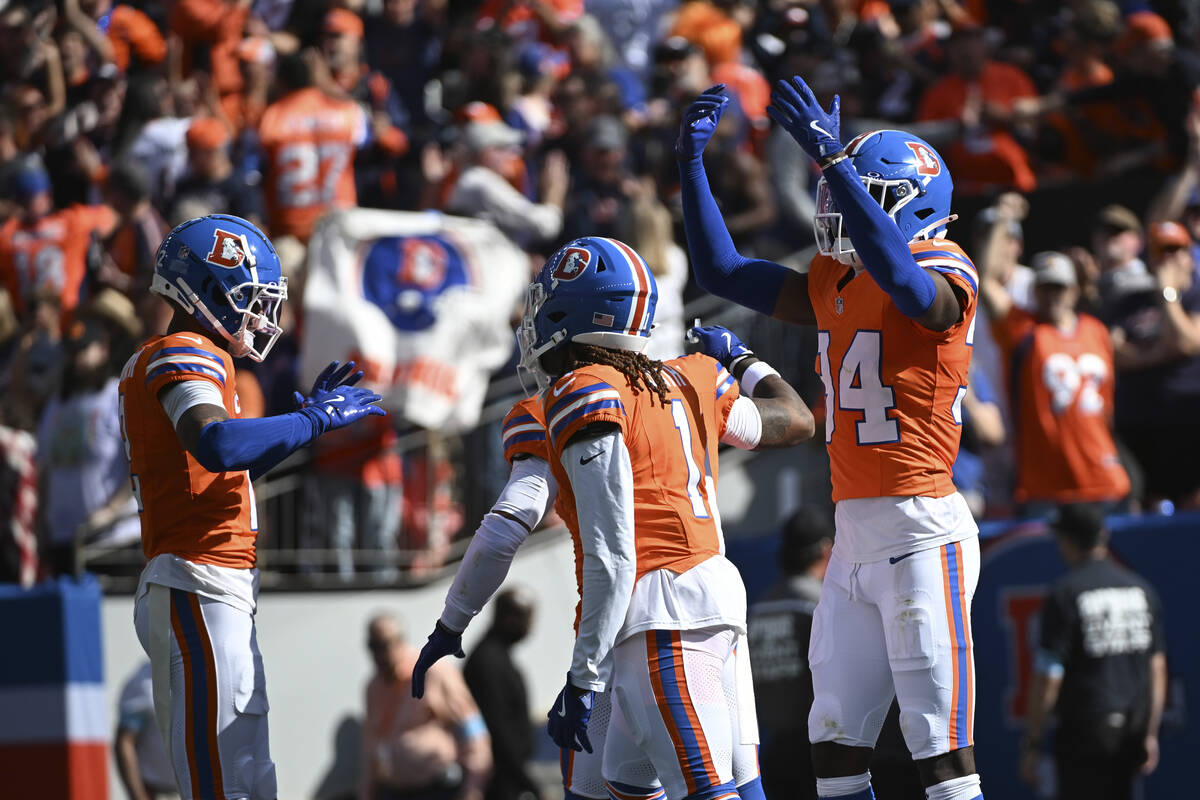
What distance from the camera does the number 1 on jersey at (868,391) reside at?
5.11 metres

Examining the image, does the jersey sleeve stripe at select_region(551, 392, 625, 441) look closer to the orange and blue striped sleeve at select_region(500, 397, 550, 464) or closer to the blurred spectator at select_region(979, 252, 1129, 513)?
the orange and blue striped sleeve at select_region(500, 397, 550, 464)

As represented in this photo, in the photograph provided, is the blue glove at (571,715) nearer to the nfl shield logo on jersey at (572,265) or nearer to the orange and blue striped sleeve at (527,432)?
the orange and blue striped sleeve at (527,432)

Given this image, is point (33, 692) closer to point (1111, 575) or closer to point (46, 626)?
point (46, 626)

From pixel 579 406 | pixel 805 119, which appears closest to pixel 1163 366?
pixel 805 119

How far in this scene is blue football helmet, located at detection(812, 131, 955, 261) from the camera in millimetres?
5109

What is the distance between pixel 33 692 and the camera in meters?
9.47

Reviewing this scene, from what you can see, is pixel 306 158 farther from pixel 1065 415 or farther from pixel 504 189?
pixel 1065 415

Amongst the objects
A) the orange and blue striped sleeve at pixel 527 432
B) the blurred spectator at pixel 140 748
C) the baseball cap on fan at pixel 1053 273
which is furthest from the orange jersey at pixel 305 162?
the orange and blue striped sleeve at pixel 527 432

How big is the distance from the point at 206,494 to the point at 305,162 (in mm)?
6318

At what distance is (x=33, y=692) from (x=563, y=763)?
4.91 meters

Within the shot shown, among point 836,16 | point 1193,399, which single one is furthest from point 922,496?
point 836,16

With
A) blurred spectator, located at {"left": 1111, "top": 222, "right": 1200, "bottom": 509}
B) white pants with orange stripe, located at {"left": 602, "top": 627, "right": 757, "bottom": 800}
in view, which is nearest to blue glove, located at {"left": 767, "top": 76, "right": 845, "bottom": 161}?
white pants with orange stripe, located at {"left": 602, "top": 627, "right": 757, "bottom": 800}

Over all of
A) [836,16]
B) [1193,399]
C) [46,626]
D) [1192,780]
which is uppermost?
[836,16]

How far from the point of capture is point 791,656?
7777 mm
